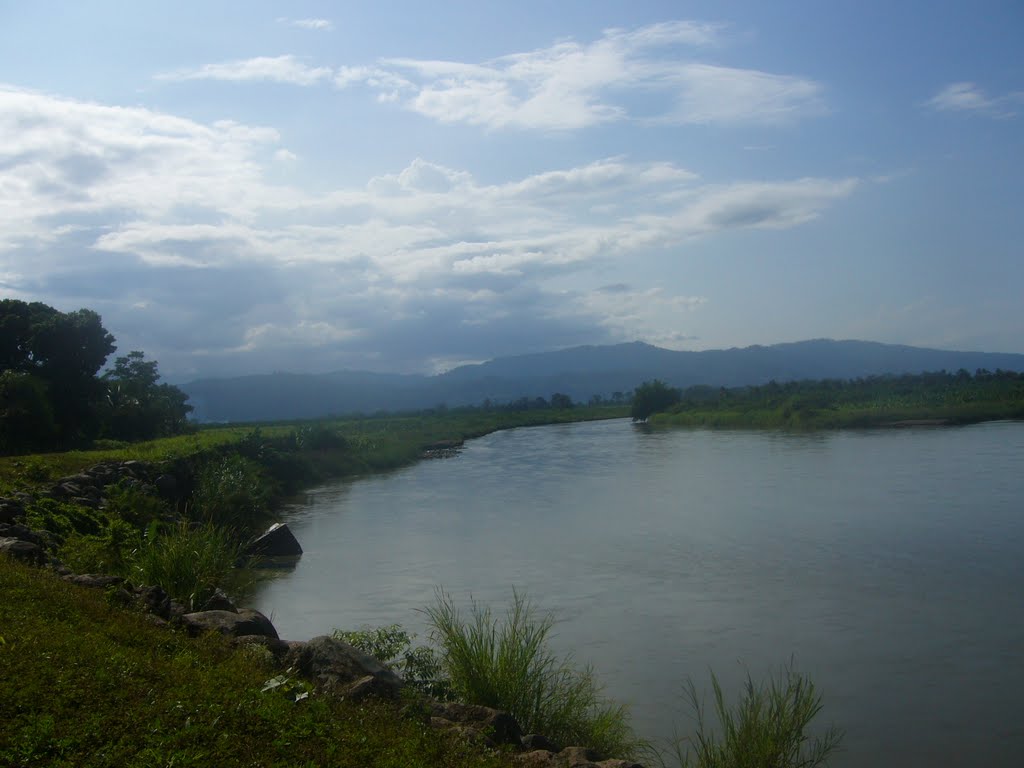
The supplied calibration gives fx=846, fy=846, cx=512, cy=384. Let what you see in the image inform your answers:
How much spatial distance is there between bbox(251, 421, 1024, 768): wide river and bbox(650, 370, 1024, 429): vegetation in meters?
19.2

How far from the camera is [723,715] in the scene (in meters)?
7.86

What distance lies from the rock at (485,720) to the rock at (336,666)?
519 mm

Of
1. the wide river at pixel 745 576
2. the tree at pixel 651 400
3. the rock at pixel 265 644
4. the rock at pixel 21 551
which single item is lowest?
the wide river at pixel 745 576

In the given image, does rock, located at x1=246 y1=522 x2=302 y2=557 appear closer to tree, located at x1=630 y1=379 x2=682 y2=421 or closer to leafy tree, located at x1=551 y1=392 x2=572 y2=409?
tree, located at x1=630 y1=379 x2=682 y2=421

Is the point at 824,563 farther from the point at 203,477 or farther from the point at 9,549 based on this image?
the point at 203,477

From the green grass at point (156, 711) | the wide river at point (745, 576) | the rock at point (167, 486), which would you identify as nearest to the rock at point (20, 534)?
the wide river at point (745, 576)

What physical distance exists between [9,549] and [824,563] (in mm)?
→ 14610

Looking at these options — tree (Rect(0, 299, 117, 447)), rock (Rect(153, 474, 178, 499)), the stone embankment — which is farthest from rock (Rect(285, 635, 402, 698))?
tree (Rect(0, 299, 117, 447))

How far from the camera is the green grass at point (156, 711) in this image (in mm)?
5105

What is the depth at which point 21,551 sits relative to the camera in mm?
9953

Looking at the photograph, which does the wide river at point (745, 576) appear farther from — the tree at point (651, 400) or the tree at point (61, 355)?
the tree at point (651, 400)

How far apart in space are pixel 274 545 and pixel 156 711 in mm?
15395

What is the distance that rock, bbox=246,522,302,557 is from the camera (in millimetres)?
20375

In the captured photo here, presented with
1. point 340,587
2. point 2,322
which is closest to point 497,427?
point 2,322
